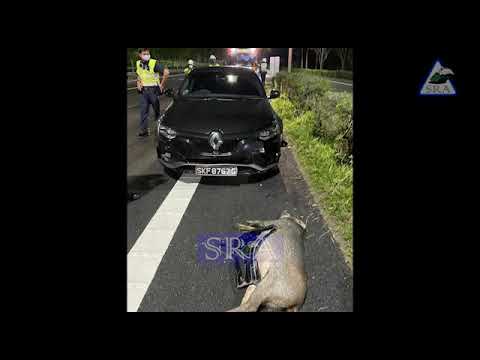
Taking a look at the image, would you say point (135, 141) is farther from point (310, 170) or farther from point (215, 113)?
point (310, 170)

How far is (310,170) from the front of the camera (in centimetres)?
631

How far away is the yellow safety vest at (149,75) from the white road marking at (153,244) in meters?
4.48

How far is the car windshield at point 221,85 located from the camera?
269 inches

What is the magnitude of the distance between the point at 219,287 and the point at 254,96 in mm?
4307

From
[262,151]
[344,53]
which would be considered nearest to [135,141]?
[262,151]

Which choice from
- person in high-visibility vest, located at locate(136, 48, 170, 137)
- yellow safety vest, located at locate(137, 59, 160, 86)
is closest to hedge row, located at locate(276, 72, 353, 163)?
person in high-visibility vest, located at locate(136, 48, 170, 137)

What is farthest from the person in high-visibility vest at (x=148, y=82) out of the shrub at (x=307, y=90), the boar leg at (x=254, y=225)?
the boar leg at (x=254, y=225)

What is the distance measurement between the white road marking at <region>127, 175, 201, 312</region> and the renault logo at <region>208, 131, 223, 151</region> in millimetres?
763

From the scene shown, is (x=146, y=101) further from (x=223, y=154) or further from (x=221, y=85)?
(x=223, y=154)

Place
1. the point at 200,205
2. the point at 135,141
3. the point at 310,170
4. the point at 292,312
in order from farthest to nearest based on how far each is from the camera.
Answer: the point at 135,141, the point at 310,170, the point at 200,205, the point at 292,312

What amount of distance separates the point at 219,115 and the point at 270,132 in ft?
2.64

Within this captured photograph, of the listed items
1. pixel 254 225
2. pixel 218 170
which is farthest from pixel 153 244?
pixel 218 170

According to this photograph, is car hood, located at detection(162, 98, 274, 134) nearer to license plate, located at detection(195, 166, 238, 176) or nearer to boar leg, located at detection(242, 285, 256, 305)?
license plate, located at detection(195, 166, 238, 176)

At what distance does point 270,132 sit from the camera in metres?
5.60
